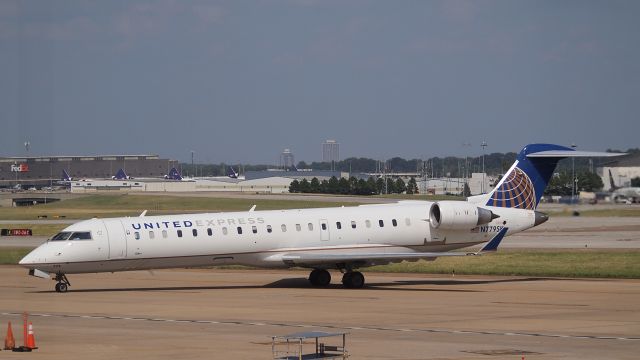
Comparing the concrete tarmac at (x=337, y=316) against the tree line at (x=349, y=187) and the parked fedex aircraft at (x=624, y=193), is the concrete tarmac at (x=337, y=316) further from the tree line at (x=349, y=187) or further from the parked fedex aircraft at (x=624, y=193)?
the tree line at (x=349, y=187)

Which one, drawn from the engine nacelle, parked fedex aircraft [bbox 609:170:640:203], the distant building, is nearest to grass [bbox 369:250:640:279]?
the engine nacelle

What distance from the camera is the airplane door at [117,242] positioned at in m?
35.6

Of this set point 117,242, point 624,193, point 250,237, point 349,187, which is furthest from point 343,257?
point 349,187

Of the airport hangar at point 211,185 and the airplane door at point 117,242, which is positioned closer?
the airplane door at point 117,242

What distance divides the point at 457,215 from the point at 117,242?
40.2 feet

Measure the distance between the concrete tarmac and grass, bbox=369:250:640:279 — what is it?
2.03m

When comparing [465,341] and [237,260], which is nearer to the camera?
[465,341]

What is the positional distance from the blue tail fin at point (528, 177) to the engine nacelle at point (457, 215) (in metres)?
1.54

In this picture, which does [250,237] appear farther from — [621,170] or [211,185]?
[211,185]

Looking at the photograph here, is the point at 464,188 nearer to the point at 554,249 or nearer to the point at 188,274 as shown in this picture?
the point at 554,249

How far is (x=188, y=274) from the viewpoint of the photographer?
46.5m

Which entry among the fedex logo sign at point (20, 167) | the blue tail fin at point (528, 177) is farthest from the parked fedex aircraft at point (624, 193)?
the fedex logo sign at point (20, 167)

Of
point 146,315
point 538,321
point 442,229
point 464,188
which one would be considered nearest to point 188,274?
point 442,229

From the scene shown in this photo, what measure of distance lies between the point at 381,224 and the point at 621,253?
53.1 ft
